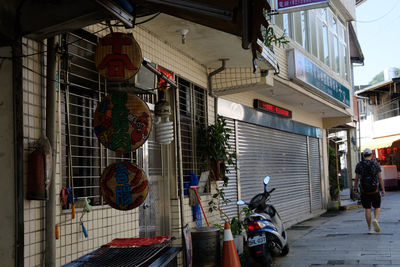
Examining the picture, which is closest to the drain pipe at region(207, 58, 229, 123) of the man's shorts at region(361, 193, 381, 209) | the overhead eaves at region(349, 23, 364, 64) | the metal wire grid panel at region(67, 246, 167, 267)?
the man's shorts at region(361, 193, 381, 209)

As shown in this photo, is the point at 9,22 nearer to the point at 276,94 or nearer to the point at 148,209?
the point at 148,209

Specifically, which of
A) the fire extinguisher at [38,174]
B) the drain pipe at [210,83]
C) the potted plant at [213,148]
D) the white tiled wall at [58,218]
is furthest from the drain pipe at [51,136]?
the drain pipe at [210,83]

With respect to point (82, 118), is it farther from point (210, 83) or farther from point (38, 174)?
point (210, 83)

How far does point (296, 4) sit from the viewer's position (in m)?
9.51

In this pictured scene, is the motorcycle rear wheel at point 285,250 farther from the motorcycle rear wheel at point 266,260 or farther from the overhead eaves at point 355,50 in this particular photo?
the overhead eaves at point 355,50

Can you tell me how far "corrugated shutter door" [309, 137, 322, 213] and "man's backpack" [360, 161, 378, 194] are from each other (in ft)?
23.4

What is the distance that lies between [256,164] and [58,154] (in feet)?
26.8

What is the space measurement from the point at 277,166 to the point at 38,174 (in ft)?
34.9

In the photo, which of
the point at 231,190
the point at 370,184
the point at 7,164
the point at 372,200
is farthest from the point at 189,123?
the point at 7,164

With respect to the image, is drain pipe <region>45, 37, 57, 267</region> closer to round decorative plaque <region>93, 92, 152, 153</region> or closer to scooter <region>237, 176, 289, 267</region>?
round decorative plaque <region>93, 92, 152, 153</region>

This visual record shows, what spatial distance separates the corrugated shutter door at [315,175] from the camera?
1788cm

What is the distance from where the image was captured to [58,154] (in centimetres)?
502

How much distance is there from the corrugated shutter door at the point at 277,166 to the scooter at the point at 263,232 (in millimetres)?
2577

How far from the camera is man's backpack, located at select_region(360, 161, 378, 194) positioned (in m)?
10.4
